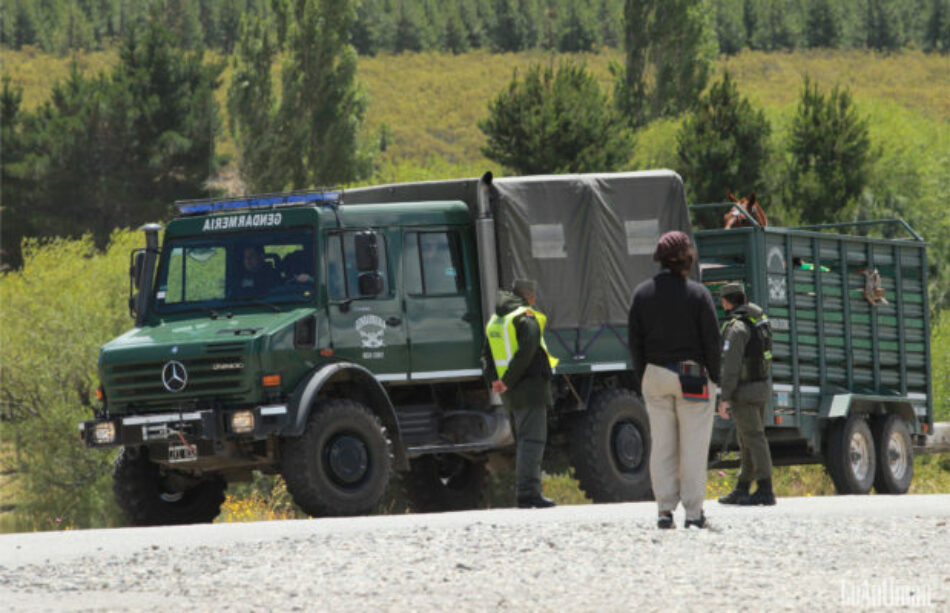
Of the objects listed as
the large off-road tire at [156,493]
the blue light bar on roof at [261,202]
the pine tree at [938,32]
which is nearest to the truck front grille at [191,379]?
the large off-road tire at [156,493]

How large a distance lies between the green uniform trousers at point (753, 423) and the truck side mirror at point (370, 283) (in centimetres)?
310

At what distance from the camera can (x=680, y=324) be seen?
429 inches

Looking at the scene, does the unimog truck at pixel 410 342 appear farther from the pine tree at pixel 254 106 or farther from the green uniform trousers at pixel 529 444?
the pine tree at pixel 254 106

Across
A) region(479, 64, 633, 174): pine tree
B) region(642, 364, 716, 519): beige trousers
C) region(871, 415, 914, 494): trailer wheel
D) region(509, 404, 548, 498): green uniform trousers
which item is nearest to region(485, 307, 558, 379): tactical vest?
A: region(509, 404, 548, 498): green uniform trousers

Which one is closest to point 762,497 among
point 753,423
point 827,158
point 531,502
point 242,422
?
point 753,423

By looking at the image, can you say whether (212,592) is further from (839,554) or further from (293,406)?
(293,406)

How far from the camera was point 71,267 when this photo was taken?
Result: 43938 millimetres

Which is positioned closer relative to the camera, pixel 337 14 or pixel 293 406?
pixel 293 406

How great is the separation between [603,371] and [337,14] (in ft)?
141

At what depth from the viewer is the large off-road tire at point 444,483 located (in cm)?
→ 1798

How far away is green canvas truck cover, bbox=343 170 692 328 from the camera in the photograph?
16.1 meters

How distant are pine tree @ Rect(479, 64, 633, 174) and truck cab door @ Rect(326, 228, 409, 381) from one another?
36.0 metres

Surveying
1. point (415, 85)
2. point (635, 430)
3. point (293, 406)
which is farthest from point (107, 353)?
point (415, 85)

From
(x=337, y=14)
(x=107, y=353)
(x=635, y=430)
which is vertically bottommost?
(x=635, y=430)
